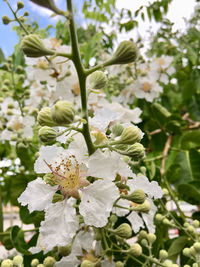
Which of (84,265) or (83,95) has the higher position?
(83,95)

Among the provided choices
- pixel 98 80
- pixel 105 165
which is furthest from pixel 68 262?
pixel 98 80

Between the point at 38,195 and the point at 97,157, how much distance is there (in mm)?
136

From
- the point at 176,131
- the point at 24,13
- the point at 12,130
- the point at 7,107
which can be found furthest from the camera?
the point at 176,131

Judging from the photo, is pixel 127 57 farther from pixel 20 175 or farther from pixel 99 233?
pixel 20 175

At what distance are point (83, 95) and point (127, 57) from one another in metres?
0.09

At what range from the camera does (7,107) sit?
47.8 inches

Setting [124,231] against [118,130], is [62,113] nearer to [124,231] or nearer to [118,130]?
[118,130]

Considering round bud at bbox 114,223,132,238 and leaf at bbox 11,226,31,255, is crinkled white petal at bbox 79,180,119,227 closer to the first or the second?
round bud at bbox 114,223,132,238

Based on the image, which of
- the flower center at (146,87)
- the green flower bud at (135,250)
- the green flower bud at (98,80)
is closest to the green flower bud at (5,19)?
the green flower bud at (98,80)

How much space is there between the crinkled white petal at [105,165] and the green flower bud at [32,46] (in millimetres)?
171

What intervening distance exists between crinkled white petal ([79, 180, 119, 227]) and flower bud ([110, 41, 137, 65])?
0.63 feet

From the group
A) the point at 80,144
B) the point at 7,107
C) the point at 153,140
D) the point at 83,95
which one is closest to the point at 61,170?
the point at 80,144

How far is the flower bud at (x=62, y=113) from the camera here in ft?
1.48

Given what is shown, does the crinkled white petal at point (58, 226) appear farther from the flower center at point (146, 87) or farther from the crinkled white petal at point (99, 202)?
the flower center at point (146, 87)
